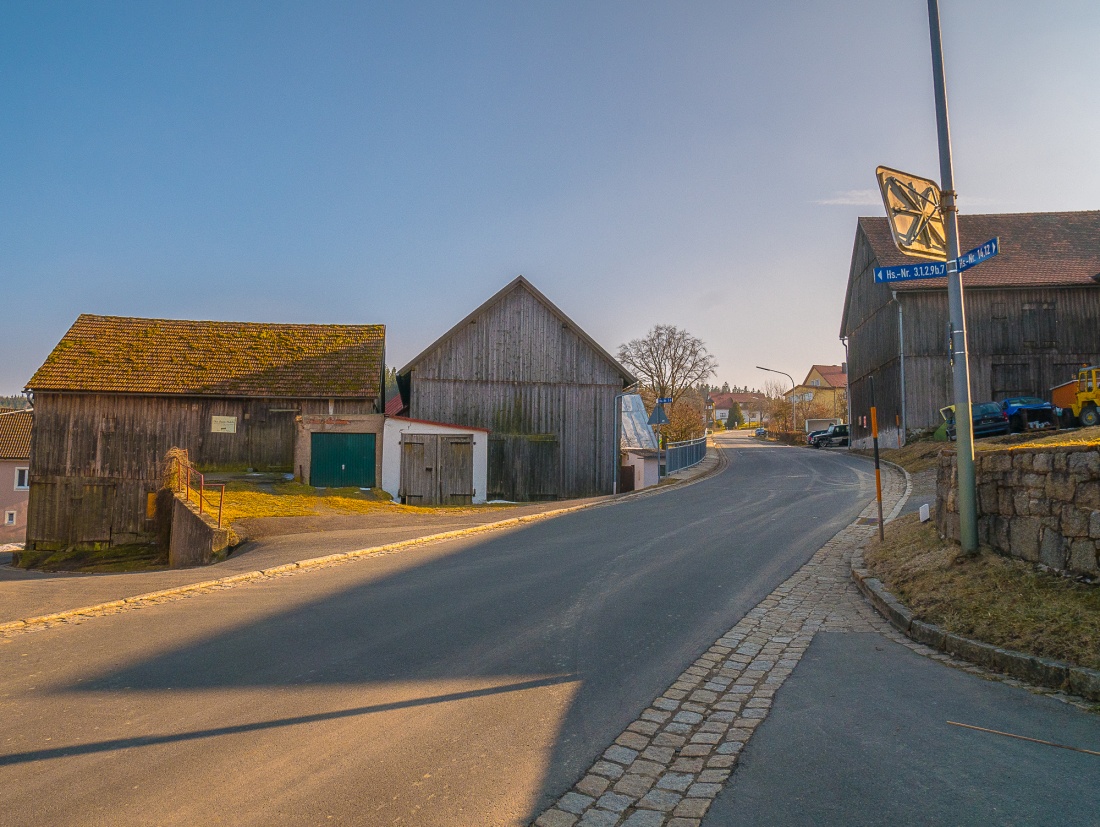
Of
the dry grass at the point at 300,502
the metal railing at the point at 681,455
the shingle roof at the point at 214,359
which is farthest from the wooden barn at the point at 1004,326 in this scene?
the shingle roof at the point at 214,359

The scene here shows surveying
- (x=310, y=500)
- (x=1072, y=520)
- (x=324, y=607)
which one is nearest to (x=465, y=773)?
(x=324, y=607)

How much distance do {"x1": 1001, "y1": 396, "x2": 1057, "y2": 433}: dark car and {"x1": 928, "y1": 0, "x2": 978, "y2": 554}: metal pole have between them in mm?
18405

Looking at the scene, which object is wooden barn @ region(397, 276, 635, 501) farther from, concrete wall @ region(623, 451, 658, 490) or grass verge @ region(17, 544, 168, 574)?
grass verge @ region(17, 544, 168, 574)

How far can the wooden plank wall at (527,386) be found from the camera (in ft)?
84.4

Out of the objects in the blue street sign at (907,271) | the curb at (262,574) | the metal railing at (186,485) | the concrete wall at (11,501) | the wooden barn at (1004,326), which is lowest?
the concrete wall at (11,501)

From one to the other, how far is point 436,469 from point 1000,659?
19563 mm

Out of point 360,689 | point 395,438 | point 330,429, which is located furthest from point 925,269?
point 330,429

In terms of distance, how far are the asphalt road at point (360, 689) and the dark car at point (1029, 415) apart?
16885 millimetres

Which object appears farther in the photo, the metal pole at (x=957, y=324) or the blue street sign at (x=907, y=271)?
the blue street sign at (x=907, y=271)

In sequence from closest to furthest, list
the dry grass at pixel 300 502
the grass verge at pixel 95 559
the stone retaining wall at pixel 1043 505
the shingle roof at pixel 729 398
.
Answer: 1. the stone retaining wall at pixel 1043 505
2. the dry grass at pixel 300 502
3. the grass verge at pixel 95 559
4. the shingle roof at pixel 729 398

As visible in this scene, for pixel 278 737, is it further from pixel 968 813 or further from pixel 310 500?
pixel 310 500

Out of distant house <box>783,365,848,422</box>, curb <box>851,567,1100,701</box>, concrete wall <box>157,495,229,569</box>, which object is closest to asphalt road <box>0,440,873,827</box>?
curb <box>851,567,1100,701</box>

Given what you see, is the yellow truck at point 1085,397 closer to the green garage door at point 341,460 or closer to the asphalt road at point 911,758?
the asphalt road at point 911,758

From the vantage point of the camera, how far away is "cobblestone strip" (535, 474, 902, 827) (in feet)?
11.5
